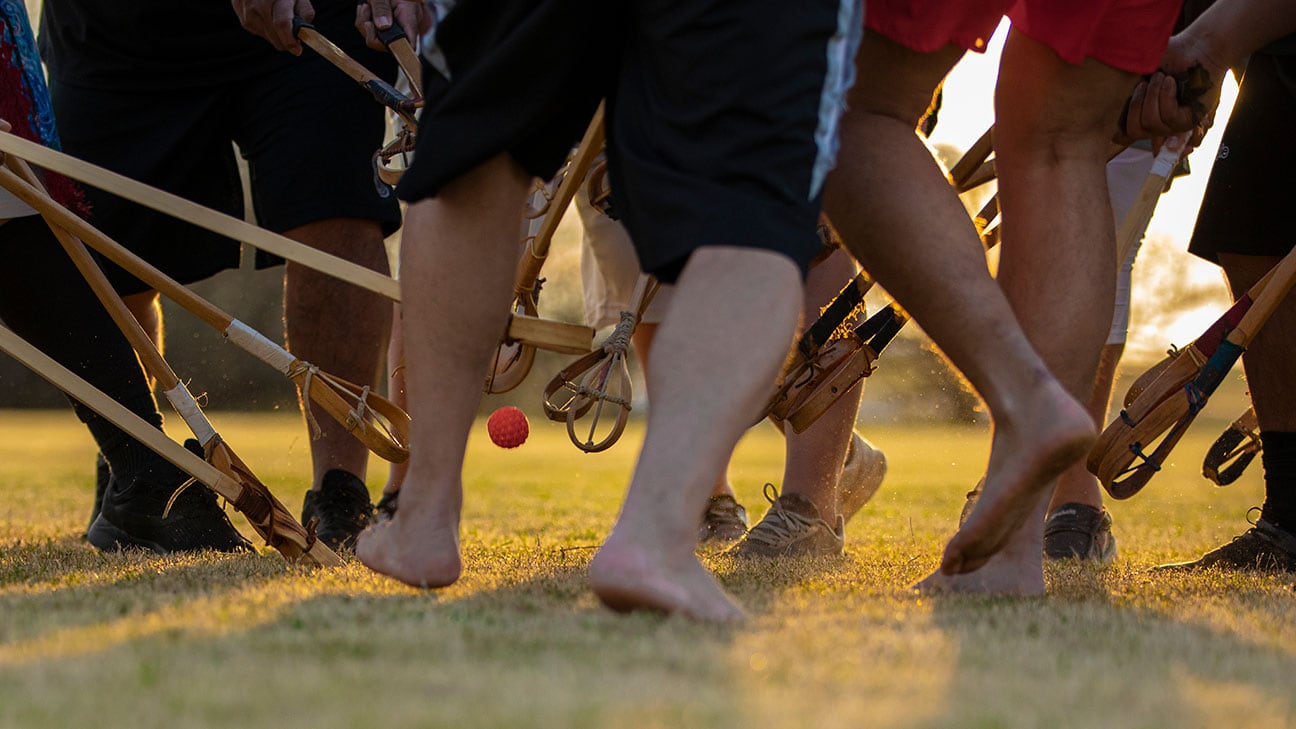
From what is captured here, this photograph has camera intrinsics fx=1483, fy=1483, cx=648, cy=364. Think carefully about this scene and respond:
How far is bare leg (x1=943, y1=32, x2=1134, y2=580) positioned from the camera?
6.68ft

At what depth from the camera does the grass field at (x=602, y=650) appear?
42.3 inches

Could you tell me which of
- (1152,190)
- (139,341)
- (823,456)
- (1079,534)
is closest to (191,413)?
(139,341)

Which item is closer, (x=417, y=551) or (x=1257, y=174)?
(x=417, y=551)

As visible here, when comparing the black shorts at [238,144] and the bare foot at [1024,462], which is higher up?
the black shorts at [238,144]

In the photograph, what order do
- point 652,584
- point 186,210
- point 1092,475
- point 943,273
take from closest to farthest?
point 652,584 < point 943,273 < point 186,210 < point 1092,475

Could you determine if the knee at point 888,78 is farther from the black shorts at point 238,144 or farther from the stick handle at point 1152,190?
the black shorts at point 238,144

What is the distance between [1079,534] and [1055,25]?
1239 millimetres

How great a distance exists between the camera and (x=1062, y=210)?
2057 mm

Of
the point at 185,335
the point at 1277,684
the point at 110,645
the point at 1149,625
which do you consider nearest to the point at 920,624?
the point at 1149,625

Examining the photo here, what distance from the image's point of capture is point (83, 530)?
3.56 m

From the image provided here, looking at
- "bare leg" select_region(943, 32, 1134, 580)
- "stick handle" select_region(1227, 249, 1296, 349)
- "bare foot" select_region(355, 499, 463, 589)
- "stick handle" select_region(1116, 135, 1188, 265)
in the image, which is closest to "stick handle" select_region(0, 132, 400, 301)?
"bare foot" select_region(355, 499, 463, 589)

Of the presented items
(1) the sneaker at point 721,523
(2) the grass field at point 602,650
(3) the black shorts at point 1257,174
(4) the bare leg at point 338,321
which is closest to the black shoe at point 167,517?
(2) the grass field at point 602,650

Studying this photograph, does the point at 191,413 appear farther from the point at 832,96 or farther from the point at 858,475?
the point at 858,475

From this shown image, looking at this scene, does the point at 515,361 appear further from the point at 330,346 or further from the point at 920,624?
the point at 920,624
